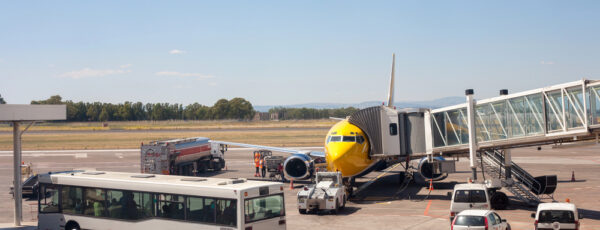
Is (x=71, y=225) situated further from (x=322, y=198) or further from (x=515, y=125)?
(x=515, y=125)

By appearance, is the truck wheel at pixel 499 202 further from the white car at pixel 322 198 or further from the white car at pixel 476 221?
the white car at pixel 476 221

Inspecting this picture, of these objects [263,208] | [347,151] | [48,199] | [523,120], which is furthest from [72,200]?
[523,120]

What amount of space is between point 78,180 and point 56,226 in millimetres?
2397

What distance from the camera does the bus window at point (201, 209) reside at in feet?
64.0

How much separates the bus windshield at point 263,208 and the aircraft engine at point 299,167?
1992cm

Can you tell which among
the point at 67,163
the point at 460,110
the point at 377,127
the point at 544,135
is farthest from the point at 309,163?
the point at 67,163

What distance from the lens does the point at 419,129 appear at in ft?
113

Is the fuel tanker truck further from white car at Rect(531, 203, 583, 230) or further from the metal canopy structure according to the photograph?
white car at Rect(531, 203, 583, 230)

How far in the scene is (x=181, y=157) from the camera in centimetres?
4734

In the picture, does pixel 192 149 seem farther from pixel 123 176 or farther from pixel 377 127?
pixel 123 176

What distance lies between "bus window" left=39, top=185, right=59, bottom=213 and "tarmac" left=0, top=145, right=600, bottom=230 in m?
3.72

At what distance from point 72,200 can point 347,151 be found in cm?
1686

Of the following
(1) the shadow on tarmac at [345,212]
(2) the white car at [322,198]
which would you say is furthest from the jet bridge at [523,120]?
(2) the white car at [322,198]

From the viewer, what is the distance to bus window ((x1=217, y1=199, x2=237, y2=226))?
1894 cm
